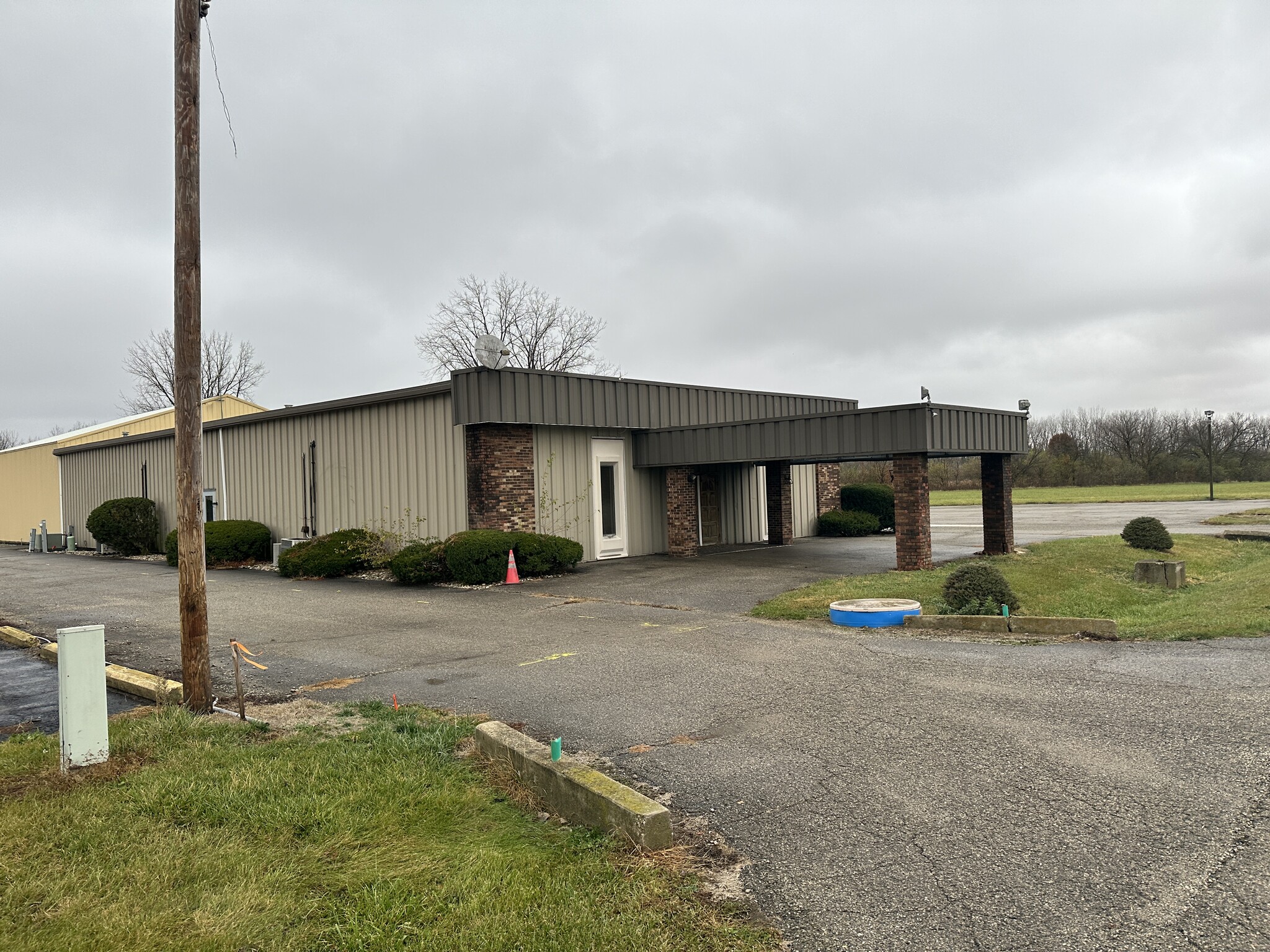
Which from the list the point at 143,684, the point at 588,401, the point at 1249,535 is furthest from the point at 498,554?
the point at 1249,535

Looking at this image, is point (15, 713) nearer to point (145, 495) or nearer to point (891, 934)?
point (891, 934)

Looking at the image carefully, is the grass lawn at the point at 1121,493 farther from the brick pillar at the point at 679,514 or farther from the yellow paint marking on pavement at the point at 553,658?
the yellow paint marking on pavement at the point at 553,658

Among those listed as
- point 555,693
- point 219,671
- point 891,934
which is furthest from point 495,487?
point 891,934

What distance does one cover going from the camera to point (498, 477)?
1734cm

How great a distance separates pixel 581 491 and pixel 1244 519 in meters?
22.0

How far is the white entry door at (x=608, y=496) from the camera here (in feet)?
64.2

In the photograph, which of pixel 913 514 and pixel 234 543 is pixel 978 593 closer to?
pixel 913 514

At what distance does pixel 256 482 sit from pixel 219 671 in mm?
15903

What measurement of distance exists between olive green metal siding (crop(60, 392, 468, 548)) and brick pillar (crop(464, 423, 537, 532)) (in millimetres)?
358

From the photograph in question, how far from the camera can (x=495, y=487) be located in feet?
56.7

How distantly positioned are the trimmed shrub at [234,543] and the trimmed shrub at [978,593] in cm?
1671

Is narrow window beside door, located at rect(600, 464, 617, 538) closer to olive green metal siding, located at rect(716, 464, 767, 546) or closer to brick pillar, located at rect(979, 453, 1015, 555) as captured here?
olive green metal siding, located at rect(716, 464, 767, 546)

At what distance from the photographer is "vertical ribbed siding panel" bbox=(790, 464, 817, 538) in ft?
85.5

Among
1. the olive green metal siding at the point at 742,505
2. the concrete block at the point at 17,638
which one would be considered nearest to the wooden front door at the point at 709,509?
the olive green metal siding at the point at 742,505
